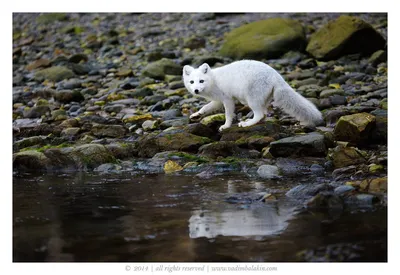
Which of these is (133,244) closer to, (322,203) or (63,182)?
(322,203)

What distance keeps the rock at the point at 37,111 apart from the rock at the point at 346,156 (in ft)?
21.5

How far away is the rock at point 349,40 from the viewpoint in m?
13.5

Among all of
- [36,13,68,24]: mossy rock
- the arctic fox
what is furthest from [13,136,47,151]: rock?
[36,13,68,24]: mossy rock

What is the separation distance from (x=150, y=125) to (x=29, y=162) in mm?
2312

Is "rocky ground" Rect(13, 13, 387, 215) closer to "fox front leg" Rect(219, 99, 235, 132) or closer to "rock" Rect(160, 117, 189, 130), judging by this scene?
"rock" Rect(160, 117, 189, 130)

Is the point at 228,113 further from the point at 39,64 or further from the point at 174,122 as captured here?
the point at 39,64

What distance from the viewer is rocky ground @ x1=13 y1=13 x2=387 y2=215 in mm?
7277

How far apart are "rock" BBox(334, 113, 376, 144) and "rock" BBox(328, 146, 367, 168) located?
71 centimetres

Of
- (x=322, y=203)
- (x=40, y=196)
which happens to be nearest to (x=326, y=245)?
(x=322, y=203)

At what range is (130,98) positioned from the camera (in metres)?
12.1

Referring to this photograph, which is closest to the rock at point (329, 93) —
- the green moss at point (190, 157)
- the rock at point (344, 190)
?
the green moss at point (190, 157)

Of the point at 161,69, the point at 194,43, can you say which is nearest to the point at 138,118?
the point at 161,69

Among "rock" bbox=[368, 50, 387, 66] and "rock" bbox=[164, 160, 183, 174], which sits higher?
"rock" bbox=[368, 50, 387, 66]

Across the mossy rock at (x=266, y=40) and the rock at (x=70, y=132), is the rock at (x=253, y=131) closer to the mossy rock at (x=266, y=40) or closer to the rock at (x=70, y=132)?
the rock at (x=70, y=132)
